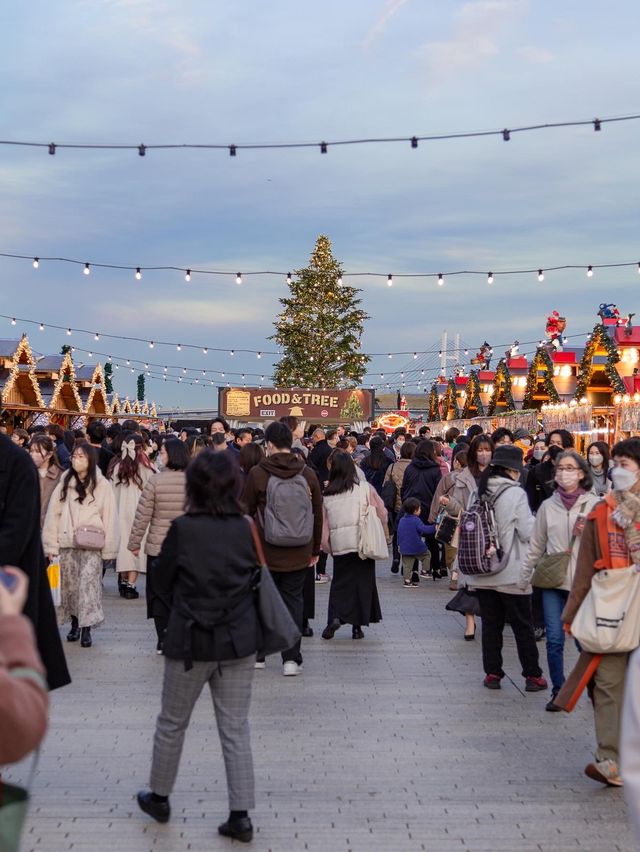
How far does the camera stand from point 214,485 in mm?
5062

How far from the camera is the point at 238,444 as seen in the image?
17344mm

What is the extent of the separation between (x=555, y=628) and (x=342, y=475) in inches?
113

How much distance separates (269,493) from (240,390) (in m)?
30.8

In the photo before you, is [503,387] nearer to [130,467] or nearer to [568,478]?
[130,467]

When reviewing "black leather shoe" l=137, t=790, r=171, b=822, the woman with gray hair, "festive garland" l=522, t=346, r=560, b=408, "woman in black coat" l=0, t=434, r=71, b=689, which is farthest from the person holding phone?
"festive garland" l=522, t=346, r=560, b=408

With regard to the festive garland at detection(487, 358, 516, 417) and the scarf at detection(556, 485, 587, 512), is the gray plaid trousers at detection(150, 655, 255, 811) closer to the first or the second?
the scarf at detection(556, 485, 587, 512)

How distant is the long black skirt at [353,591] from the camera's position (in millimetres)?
10023

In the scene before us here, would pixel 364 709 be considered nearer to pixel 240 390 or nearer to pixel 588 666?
pixel 588 666

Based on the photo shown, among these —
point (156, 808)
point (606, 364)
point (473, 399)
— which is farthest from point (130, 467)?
point (473, 399)

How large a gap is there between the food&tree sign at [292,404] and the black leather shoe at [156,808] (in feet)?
109

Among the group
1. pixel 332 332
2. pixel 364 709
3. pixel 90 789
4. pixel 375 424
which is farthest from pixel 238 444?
pixel 332 332

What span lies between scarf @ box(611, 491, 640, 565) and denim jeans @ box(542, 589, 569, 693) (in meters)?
1.66

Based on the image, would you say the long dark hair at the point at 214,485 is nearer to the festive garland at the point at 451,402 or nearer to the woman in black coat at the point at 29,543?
the woman in black coat at the point at 29,543

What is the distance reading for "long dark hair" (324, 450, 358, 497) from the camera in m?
9.91
